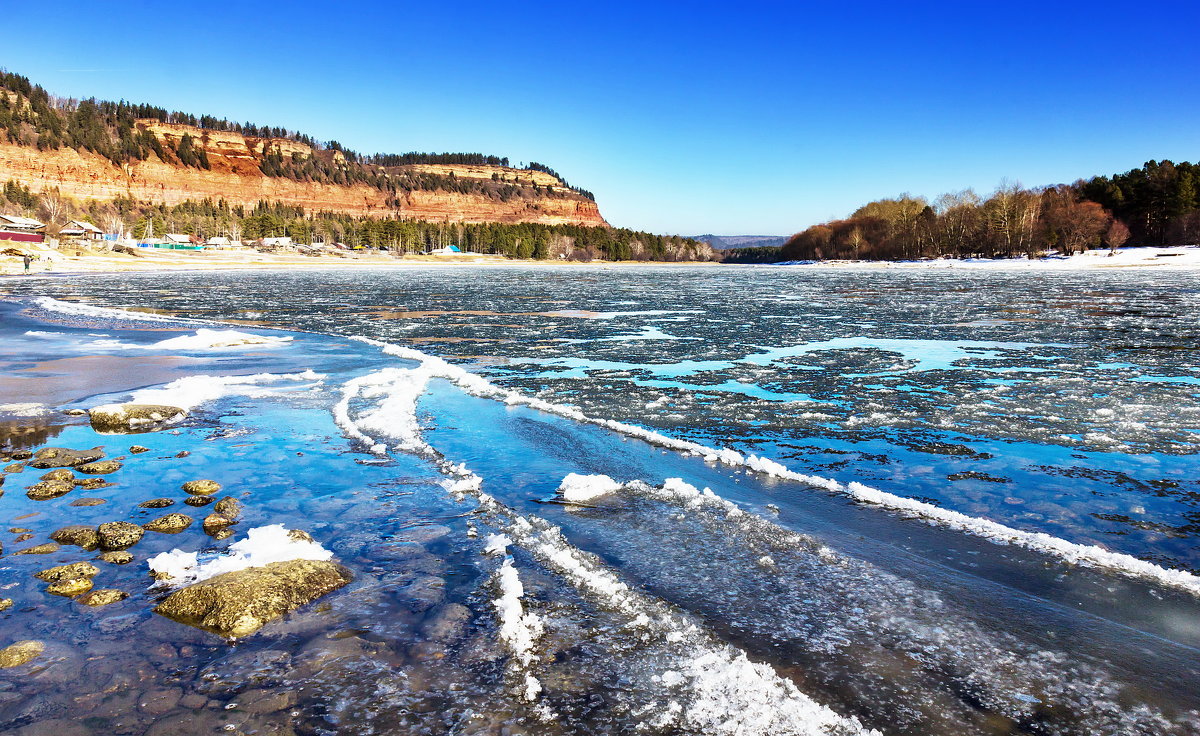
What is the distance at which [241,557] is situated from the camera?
183 inches

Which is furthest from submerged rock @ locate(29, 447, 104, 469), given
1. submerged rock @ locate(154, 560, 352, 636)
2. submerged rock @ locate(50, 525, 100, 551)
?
submerged rock @ locate(154, 560, 352, 636)

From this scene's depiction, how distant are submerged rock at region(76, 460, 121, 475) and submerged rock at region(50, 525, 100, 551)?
5.57ft

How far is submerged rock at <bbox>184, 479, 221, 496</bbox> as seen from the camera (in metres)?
6.14

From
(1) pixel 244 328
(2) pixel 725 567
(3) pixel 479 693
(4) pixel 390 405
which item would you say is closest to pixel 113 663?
(3) pixel 479 693

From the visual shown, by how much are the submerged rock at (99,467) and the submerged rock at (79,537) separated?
170 centimetres

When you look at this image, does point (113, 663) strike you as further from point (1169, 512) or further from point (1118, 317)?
point (1118, 317)

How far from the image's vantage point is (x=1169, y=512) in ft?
18.8

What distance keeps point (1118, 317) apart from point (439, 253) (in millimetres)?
156863

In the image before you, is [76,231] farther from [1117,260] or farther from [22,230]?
[1117,260]

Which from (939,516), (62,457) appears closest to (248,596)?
(62,457)

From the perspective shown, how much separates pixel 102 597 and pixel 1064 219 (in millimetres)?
118170

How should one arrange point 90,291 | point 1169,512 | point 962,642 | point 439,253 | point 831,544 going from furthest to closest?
point 439,253
point 90,291
point 1169,512
point 831,544
point 962,642

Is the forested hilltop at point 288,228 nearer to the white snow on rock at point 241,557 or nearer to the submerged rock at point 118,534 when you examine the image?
the submerged rock at point 118,534

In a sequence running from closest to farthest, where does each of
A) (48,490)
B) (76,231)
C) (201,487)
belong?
(48,490) → (201,487) → (76,231)
